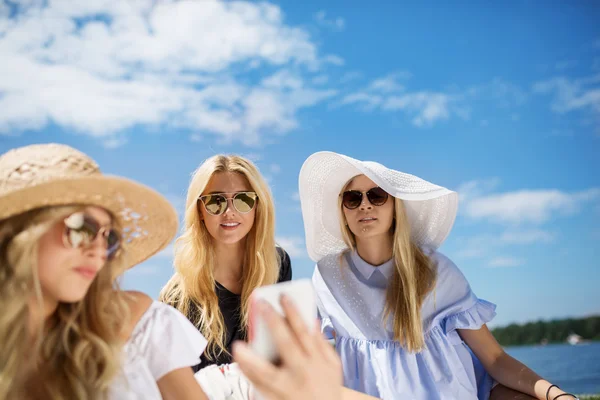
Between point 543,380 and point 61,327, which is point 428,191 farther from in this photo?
point 61,327

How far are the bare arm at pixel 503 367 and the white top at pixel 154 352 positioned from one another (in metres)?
2.43

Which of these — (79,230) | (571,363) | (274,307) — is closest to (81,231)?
(79,230)

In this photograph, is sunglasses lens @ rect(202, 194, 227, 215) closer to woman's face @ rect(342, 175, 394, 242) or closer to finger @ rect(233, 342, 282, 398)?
woman's face @ rect(342, 175, 394, 242)

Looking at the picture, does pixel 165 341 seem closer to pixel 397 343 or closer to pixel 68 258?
pixel 68 258

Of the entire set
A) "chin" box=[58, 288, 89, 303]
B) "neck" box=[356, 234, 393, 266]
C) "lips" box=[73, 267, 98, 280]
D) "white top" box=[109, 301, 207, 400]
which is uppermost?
"neck" box=[356, 234, 393, 266]

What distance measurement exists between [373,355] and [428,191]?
136 cm

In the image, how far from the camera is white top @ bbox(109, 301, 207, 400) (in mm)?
2205

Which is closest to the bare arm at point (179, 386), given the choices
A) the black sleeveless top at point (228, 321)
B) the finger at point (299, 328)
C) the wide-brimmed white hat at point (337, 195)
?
the finger at point (299, 328)

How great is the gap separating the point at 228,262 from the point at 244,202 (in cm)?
57

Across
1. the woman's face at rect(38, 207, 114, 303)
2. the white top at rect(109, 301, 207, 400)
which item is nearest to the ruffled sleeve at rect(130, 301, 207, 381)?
the white top at rect(109, 301, 207, 400)

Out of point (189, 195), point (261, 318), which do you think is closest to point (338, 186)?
point (189, 195)

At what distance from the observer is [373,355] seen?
413 cm

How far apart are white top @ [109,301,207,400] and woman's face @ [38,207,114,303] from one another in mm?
367

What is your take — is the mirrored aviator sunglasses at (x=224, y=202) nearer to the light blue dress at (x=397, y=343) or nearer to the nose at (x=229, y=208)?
the nose at (x=229, y=208)
